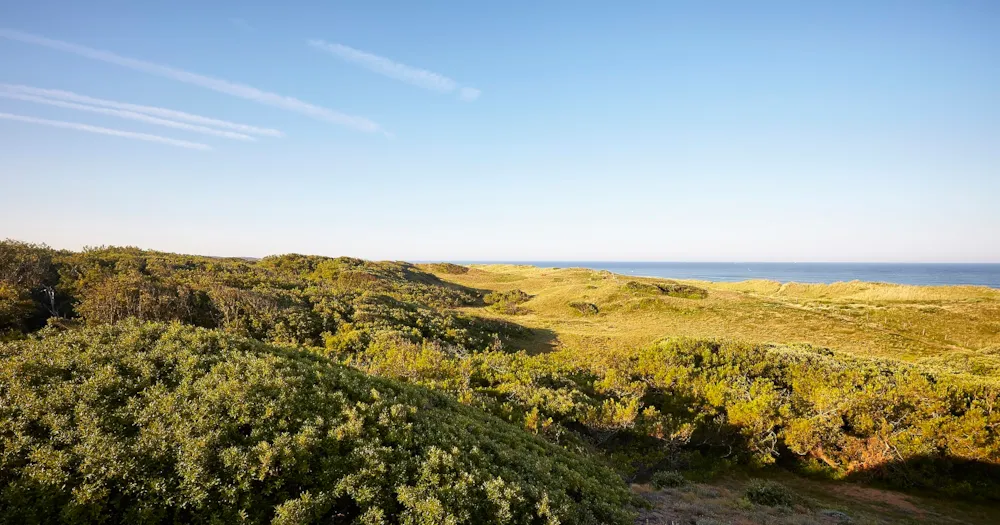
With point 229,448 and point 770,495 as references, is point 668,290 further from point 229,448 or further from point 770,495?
point 229,448

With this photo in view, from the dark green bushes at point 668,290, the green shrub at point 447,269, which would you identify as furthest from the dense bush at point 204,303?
the green shrub at point 447,269

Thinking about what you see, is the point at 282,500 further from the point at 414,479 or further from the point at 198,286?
the point at 198,286

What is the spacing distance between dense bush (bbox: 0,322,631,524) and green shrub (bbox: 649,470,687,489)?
5.06m

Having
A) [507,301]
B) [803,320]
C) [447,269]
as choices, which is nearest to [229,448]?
[803,320]

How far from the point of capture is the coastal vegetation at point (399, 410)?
252 inches

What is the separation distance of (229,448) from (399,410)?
3.32 metres

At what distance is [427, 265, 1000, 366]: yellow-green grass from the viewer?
3719cm

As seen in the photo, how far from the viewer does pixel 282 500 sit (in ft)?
21.7

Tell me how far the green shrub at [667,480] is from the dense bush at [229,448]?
5.06 meters

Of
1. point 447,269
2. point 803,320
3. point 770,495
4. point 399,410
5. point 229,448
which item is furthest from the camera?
point 447,269

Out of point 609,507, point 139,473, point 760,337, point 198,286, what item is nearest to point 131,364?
point 139,473

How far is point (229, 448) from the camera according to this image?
22.2 feet

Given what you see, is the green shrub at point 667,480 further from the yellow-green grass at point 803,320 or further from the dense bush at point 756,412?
the yellow-green grass at point 803,320

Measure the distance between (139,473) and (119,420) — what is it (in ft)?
5.31
